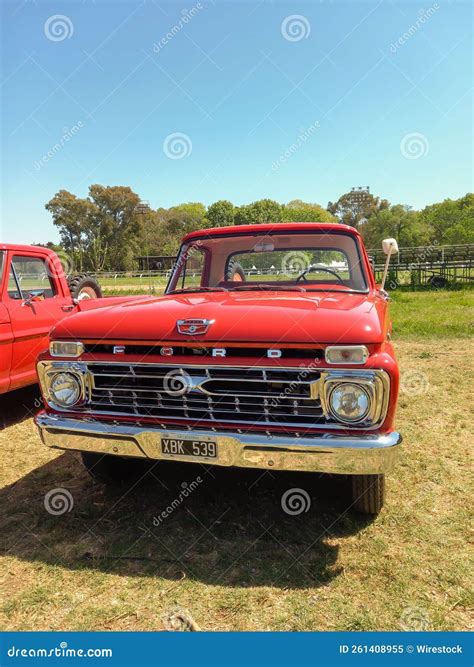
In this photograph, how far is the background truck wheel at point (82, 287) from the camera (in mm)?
6610

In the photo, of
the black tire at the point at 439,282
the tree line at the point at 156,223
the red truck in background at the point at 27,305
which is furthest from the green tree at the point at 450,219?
the red truck in background at the point at 27,305

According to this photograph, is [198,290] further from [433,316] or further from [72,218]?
[72,218]

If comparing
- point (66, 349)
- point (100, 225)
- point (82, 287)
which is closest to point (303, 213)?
point (100, 225)

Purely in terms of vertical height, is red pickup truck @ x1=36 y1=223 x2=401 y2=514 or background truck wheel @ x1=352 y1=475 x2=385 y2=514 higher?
red pickup truck @ x1=36 y1=223 x2=401 y2=514

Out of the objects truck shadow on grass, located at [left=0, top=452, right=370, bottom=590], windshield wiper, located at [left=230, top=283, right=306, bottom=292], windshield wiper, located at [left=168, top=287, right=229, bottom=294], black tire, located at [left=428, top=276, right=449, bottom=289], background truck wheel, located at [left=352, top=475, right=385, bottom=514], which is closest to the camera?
truck shadow on grass, located at [left=0, top=452, right=370, bottom=590]

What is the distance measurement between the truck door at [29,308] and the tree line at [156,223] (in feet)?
161

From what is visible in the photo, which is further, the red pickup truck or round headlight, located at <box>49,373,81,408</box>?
round headlight, located at <box>49,373,81,408</box>

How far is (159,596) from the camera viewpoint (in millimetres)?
2330

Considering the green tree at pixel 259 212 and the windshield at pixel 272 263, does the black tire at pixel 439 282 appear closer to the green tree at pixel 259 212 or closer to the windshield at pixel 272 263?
the windshield at pixel 272 263

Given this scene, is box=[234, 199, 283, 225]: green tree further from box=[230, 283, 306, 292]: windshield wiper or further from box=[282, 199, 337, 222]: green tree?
box=[230, 283, 306, 292]: windshield wiper

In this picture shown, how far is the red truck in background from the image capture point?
4.68 meters

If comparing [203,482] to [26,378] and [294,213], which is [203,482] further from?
[294,213]

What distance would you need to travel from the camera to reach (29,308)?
5.00 metres

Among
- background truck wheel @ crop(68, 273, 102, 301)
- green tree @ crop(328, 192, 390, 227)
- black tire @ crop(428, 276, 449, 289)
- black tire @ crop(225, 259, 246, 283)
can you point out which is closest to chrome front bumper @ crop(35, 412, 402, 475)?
black tire @ crop(225, 259, 246, 283)
